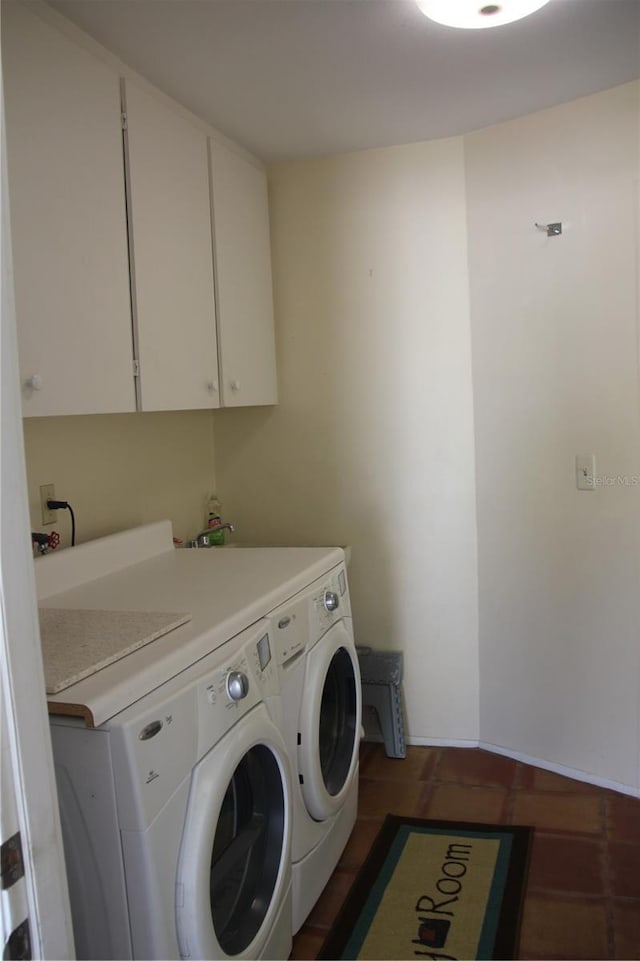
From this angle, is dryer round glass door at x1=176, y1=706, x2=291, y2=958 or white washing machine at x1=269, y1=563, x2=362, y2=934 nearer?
dryer round glass door at x1=176, y1=706, x2=291, y2=958

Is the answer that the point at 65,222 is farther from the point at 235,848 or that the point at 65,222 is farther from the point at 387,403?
the point at 387,403

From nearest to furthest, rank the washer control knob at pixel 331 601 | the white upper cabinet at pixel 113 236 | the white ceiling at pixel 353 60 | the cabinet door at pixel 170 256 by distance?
the white upper cabinet at pixel 113 236 < the white ceiling at pixel 353 60 < the cabinet door at pixel 170 256 < the washer control knob at pixel 331 601

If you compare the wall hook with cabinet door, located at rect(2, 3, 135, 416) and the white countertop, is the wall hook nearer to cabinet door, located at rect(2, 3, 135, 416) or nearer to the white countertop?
the white countertop

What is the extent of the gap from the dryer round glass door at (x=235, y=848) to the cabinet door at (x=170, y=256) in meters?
0.97

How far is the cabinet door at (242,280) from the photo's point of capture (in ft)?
8.46

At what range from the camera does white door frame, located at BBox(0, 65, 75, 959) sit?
0.82 metres

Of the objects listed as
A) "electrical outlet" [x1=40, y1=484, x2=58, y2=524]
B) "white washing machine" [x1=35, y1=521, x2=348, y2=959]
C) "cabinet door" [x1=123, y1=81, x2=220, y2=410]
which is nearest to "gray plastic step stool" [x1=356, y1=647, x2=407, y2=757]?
"white washing machine" [x1=35, y1=521, x2=348, y2=959]

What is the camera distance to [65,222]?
69.6 inches

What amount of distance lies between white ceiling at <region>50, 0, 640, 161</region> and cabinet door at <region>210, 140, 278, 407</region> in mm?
165

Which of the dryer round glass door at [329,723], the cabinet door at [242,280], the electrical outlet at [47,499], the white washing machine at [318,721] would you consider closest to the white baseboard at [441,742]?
the white washing machine at [318,721]

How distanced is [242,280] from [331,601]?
121cm

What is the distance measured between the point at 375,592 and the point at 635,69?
193cm

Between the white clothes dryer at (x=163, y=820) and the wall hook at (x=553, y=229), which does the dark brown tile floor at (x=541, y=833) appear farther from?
the wall hook at (x=553, y=229)

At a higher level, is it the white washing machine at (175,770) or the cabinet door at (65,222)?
the cabinet door at (65,222)
